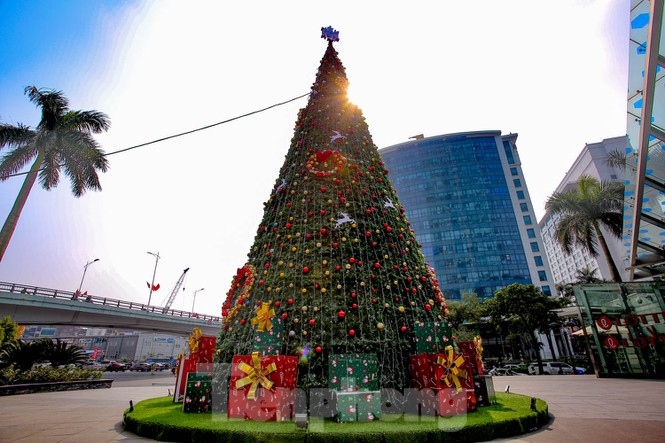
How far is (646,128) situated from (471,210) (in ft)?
208

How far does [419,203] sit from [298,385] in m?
67.0

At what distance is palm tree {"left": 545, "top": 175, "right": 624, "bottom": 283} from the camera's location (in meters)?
18.3

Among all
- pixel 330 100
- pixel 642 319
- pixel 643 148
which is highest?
pixel 330 100

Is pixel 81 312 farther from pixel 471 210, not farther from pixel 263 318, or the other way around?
pixel 471 210

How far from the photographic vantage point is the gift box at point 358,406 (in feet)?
17.5

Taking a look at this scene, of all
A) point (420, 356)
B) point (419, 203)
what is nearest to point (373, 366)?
point (420, 356)

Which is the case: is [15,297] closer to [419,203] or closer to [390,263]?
[390,263]

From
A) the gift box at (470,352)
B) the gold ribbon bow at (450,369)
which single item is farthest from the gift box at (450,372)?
the gift box at (470,352)

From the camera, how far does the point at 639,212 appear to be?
7117mm

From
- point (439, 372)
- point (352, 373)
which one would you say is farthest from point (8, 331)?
point (439, 372)

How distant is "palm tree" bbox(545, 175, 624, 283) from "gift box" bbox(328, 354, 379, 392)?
18.9 meters

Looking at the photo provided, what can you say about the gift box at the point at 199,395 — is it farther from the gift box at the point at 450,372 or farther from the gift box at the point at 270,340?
the gift box at the point at 450,372

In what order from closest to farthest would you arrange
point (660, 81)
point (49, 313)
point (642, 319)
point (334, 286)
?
point (660, 81)
point (334, 286)
point (642, 319)
point (49, 313)

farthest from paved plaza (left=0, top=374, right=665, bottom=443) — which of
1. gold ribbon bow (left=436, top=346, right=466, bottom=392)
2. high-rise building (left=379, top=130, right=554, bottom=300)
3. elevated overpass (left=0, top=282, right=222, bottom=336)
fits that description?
high-rise building (left=379, top=130, right=554, bottom=300)
